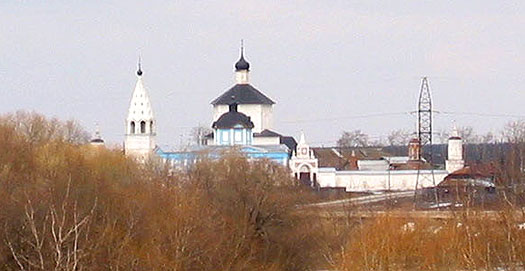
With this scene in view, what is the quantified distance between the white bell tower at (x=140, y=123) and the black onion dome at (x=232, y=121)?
337cm

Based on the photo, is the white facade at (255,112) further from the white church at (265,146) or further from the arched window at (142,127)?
A: the arched window at (142,127)

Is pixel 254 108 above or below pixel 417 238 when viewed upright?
above

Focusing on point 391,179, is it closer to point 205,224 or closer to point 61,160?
point 61,160

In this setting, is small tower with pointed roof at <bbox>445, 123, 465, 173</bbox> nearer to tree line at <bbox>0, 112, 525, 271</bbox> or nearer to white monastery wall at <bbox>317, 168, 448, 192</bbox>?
white monastery wall at <bbox>317, 168, 448, 192</bbox>

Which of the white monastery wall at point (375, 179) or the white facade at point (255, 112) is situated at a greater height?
the white facade at point (255, 112)

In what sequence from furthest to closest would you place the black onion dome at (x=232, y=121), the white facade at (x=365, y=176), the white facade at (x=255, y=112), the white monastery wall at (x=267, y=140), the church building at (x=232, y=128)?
the white facade at (x=255, y=112), the white monastery wall at (x=267, y=140), the white facade at (x=365, y=176), the black onion dome at (x=232, y=121), the church building at (x=232, y=128)

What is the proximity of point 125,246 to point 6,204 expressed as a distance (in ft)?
7.94

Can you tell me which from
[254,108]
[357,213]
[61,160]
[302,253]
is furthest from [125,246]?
[254,108]

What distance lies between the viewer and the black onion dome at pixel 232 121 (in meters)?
62.5

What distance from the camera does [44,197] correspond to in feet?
76.0

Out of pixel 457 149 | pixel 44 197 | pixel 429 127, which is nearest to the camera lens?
pixel 44 197

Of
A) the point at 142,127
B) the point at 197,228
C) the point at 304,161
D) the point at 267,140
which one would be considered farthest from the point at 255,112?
the point at 197,228

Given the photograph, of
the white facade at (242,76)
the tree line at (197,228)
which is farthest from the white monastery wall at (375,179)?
the tree line at (197,228)

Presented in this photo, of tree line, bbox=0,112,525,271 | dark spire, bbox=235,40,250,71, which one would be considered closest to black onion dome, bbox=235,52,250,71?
dark spire, bbox=235,40,250,71
